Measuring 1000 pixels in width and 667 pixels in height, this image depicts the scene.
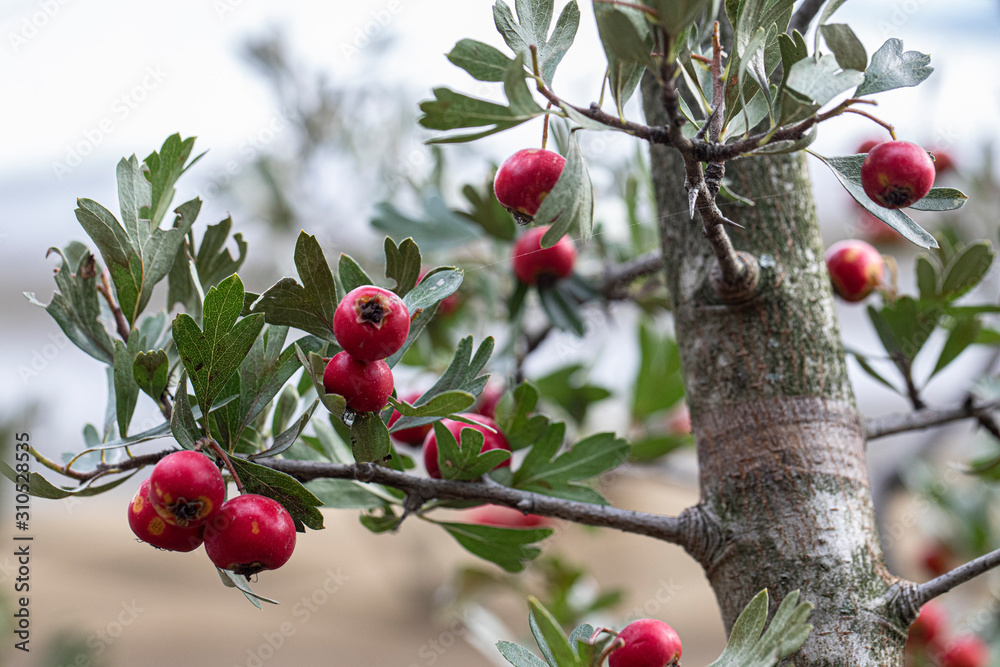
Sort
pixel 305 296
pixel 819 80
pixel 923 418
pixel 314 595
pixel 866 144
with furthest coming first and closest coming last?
pixel 314 595 < pixel 866 144 < pixel 923 418 < pixel 305 296 < pixel 819 80

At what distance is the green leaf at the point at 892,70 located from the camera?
470 millimetres

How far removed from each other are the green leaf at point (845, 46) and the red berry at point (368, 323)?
315mm

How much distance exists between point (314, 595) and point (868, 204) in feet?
10.6

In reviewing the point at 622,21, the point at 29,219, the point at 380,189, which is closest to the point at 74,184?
the point at 29,219

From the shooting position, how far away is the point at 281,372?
1.87 feet

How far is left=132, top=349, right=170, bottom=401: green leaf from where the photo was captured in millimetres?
557

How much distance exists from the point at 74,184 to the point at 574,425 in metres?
2.95

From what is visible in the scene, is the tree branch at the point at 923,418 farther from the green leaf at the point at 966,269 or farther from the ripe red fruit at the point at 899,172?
the ripe red fruit at the point at 899,172

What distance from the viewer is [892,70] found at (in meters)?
0.47

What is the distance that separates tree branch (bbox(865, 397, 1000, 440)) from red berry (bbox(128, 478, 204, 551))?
649 mm

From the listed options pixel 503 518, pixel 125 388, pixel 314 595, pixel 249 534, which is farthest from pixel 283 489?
pixel 314 595

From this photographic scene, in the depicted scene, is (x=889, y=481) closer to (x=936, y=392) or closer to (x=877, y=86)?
(x=877, y=86)

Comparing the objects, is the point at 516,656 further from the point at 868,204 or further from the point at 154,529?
the point at 868,204

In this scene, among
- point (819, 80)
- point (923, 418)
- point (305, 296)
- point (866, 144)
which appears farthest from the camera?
point (866, 144)
